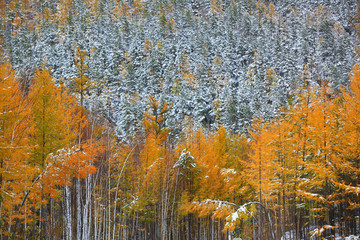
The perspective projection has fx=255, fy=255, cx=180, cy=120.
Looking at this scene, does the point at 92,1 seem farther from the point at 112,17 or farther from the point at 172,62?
the point at 172,62

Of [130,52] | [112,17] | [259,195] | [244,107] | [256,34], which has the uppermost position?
[112,17]

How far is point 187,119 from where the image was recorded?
54.5 meters

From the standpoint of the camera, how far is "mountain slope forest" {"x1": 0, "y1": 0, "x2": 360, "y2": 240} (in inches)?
502

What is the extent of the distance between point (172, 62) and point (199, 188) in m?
58.3

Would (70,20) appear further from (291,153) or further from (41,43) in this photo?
(291,153)

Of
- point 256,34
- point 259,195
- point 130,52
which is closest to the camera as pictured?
point 259,195

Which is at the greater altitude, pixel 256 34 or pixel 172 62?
pixel 256 34

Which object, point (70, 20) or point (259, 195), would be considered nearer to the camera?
point (259, 195)

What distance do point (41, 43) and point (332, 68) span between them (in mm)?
81240

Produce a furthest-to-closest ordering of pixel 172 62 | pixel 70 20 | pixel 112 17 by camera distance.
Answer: pixel 112 17 → pixel 70 20 → pixel 172 62

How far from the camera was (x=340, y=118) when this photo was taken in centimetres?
1366

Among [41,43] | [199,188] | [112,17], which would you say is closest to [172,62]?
[41,43]

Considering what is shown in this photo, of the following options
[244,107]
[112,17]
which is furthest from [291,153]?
[112,17]

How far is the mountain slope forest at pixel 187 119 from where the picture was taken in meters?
12.8
